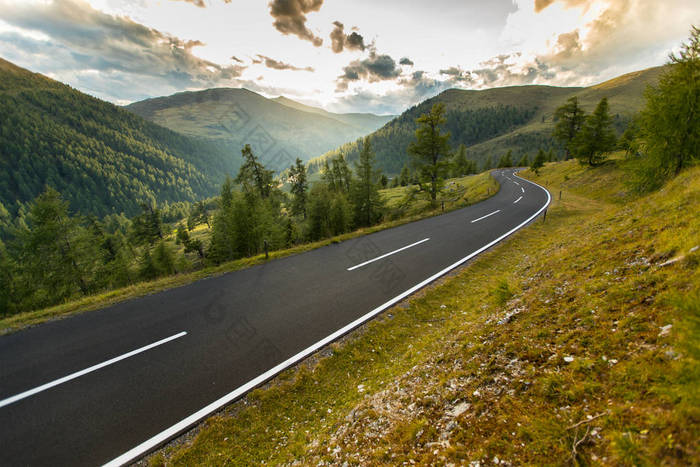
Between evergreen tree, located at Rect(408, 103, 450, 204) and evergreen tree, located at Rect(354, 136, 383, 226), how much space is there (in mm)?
6692

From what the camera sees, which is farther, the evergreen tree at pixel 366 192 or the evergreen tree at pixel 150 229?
the evergreen tree at pixel 150 229

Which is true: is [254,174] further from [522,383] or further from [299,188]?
[522,383]

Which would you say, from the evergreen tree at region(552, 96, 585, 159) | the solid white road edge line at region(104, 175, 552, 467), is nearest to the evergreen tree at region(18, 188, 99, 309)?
the solid white road edge line at region(104, 175, 552, 467)

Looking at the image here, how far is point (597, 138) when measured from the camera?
29.6m

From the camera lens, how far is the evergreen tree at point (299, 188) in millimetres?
→ 40438

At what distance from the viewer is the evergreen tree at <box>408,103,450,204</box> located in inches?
971

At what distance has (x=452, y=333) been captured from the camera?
17.0 feet

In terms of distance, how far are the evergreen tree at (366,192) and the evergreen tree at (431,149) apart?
6692 mm

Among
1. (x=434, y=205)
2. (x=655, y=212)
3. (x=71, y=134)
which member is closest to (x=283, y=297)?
(x=655, y=212)

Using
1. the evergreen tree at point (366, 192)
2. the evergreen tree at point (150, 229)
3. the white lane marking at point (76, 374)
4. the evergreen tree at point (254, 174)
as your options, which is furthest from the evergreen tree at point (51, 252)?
the evergreen tree at point (150, 229)

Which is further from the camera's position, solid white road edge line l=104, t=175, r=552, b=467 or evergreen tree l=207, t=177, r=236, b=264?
evergreen tree l=207, t=177, r=236, b=264

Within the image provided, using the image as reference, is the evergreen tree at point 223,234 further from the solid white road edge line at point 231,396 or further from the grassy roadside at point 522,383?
the grassy roadside at point 522,383

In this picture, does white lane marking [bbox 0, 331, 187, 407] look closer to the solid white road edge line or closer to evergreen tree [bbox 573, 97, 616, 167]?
the solid white road edge line

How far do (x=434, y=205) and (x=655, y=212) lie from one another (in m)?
19.5
